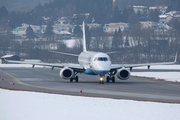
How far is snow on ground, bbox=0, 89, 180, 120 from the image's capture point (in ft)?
88.1

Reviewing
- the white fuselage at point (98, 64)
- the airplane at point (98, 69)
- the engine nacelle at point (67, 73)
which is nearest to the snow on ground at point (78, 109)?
the white fuselage at point (98, 64)

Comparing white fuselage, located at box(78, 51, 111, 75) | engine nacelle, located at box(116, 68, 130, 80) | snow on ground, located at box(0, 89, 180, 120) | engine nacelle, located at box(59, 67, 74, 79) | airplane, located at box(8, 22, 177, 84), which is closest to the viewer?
snow on ground, located at box(0, 89, 180, 120)

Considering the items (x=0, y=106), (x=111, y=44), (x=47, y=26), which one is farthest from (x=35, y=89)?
(x=47, y=26)

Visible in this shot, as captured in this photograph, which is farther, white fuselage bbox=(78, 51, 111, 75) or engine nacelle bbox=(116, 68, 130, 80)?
engine nacelle bbox=(116, 68, 130, 80)

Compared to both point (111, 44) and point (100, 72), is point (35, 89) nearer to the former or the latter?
point (100, 72)

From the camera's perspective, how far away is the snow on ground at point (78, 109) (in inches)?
1057

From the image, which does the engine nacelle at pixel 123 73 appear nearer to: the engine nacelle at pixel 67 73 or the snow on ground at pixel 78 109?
the engine nacelle at pixel 67 73

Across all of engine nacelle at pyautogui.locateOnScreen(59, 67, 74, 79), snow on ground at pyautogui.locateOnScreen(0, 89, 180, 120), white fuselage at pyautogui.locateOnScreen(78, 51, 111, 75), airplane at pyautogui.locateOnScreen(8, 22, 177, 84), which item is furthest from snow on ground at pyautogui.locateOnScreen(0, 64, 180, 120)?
engine nacelle at pyautogui.locateOnScreen(59, 67, 74, 79)

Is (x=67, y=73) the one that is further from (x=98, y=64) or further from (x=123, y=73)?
(x=123, y=73)

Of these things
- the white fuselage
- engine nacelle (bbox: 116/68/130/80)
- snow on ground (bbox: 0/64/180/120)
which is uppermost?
the white fuselage

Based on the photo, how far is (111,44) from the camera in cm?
11731

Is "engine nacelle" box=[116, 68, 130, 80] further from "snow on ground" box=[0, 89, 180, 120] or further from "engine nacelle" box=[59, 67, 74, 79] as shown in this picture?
"snow on ground" box=[0, 89, 180, 120]

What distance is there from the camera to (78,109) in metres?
29.5

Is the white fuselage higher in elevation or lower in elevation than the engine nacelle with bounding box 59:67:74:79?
higher
